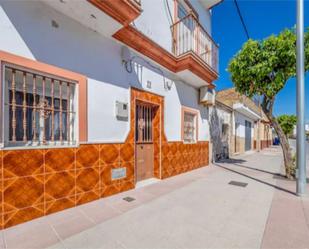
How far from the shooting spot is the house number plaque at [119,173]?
13.4 ft

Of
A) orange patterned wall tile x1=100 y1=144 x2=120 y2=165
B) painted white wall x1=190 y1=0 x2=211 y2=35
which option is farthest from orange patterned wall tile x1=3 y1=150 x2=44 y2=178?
painted white wall x1=190 y1=0 x2=211 y2=35

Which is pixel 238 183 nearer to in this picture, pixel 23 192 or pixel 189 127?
pixel 189 127

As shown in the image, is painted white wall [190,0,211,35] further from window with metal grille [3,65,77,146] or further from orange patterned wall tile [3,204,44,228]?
orange patterned wall tile [3,204,44,228]

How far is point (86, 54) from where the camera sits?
144 inches

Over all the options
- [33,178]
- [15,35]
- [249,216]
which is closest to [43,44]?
[15,35]

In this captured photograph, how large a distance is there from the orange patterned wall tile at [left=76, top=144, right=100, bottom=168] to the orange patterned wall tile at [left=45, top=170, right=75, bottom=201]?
0.77 feet

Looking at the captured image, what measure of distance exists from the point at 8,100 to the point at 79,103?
1.09 metres

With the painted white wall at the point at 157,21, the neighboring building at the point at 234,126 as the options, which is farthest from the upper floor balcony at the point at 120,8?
the neighboring building at the point at 234,126

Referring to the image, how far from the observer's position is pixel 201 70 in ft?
20.7

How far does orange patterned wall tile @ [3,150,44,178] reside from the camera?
2.60m

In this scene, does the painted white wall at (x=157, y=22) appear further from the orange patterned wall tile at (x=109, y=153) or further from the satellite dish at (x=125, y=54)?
the orange patterned wall tile at (x=109, y=153)

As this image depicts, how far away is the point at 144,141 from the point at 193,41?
4.34 m

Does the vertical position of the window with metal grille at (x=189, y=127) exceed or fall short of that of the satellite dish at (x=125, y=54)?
it falls short

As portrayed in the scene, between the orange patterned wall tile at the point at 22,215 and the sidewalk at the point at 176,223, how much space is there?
10 cm
